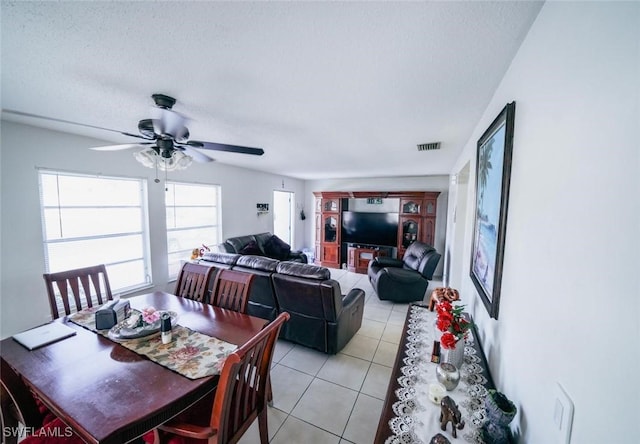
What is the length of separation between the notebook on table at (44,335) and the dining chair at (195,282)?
2.78 feet

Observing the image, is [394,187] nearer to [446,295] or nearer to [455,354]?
[446,295]

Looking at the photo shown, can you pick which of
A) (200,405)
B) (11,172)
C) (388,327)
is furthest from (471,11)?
(11,172)

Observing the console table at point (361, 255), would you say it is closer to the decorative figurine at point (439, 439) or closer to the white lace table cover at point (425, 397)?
the white lace table cover at point (425, 397)

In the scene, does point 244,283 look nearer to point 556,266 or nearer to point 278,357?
point 278,357

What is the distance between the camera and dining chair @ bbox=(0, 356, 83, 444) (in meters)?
1.12

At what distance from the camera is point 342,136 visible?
9.16ft

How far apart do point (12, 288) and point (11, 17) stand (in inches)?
110

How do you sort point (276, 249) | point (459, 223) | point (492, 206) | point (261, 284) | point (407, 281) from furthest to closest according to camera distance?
point (276, 249), point (407, 281), point (459, 223), point (261, 284), point (492, 206)

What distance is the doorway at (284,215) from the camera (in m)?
6.88

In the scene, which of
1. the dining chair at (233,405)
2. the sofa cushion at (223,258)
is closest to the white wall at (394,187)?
the sofa cushion at (223,258)

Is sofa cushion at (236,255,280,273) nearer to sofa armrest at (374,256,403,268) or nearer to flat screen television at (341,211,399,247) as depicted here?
sofa armrest at (374,256,403,268)

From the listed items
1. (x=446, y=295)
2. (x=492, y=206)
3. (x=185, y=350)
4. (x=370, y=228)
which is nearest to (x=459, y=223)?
(x=446, y=295)

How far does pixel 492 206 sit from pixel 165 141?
2.42 m

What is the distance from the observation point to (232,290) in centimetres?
220
